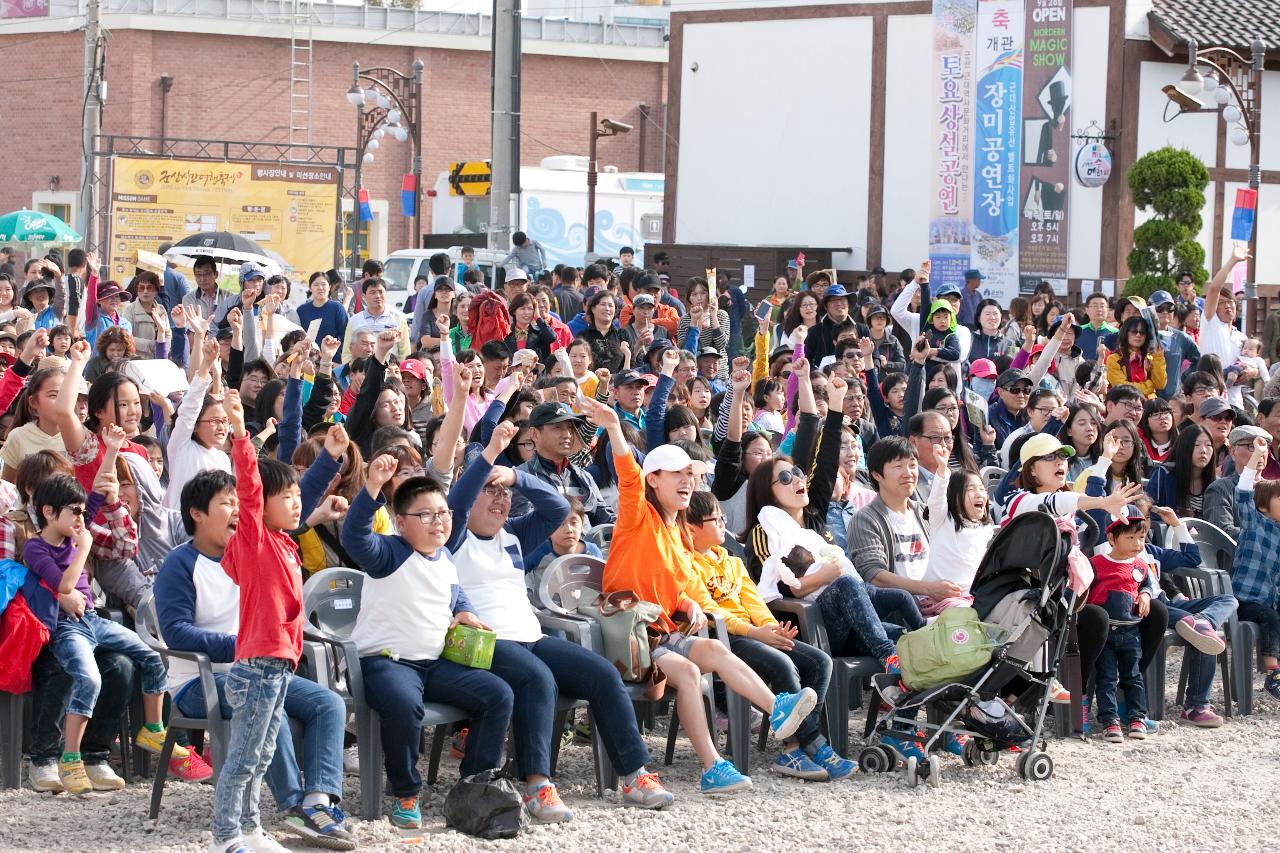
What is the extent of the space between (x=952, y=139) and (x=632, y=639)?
835 inches

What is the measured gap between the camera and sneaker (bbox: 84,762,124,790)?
6324 millimetres

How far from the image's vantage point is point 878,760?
23.0ft

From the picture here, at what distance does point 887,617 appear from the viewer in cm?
769

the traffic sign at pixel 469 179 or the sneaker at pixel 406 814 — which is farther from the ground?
the traffic sign at pixel 469 179

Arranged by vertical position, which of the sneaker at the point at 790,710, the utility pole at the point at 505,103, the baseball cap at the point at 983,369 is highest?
the utility pole at the point at 505,103

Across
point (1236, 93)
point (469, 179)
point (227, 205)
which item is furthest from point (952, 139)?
point (469, 179)

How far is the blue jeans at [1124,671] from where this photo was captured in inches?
313

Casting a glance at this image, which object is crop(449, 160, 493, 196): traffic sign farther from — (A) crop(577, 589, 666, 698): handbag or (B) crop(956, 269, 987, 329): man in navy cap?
(A) crop(577, 589, 666, 698): handbag

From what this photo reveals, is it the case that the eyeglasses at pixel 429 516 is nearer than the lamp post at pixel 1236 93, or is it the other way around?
the eyeglasses at pixel 429 516

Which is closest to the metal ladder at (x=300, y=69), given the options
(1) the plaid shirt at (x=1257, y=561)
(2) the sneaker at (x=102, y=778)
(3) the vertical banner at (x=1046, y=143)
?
(3) the vertical banner at (x=1046, y=143)

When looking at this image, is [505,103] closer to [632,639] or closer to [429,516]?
[632,639]

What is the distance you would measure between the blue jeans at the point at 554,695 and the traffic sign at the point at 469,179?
2931 cm

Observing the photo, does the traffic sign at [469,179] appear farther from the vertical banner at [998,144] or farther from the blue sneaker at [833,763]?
the blue sneaker at [833,763]

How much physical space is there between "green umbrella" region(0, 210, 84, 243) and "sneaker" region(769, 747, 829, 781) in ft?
76.1
